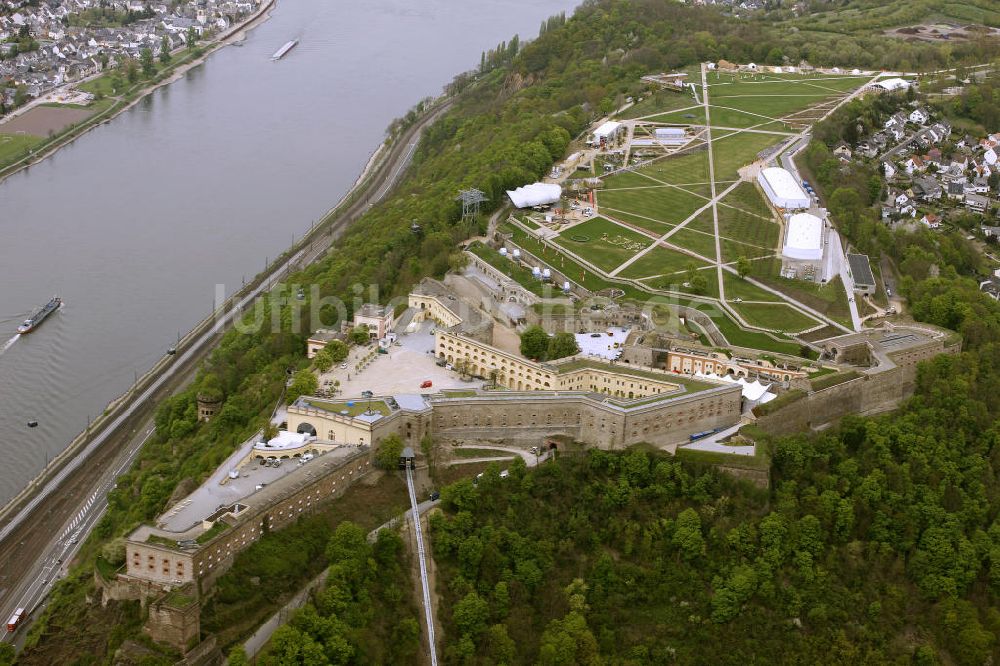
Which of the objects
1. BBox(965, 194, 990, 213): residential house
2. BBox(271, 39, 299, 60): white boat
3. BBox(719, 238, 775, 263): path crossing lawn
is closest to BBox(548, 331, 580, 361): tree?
BBox(719, 238, 775, 263): path crossing lawn

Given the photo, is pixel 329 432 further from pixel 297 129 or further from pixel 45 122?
pixel 45 122

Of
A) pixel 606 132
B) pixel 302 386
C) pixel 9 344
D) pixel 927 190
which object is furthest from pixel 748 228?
pixel 9 344

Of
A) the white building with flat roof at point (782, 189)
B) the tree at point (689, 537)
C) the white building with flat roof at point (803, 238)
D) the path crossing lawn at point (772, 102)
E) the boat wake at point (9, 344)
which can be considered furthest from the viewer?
the path crossing lawn at point (772, 102)

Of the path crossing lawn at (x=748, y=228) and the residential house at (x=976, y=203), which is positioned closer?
the path crossing lawn at (x=748, y=228)

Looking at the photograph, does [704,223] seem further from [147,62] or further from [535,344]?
[147,62]

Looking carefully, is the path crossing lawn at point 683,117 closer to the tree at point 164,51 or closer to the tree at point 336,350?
the tree at point 336,350

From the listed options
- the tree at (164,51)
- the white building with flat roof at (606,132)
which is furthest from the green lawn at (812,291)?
the tree at (164,51)

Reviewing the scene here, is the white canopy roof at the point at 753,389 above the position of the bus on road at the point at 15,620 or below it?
above

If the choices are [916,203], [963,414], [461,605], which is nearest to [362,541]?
[461,605]
